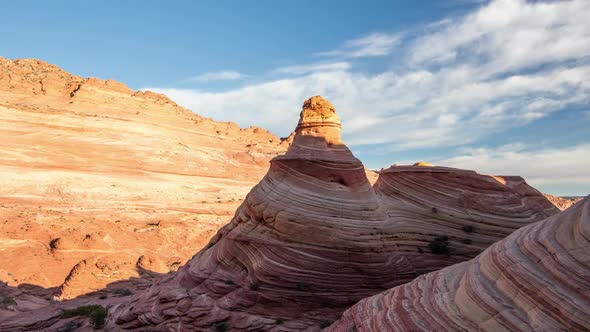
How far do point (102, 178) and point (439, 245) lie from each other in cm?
4371

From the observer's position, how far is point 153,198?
4706 cm

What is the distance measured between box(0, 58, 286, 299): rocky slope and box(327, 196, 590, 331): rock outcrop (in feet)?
65.6

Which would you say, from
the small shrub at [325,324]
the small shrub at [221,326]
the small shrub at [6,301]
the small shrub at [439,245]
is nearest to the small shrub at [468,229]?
the small shrub at [439,245]

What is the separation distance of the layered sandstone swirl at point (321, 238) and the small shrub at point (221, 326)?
0.04 meters

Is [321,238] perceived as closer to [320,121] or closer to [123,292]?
[320,121]

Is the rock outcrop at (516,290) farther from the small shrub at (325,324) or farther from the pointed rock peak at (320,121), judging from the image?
the pointed rock peak at (320,121)

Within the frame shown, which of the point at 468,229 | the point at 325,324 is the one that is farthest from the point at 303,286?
the point at 468,229

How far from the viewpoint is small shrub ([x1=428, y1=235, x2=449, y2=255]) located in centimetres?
1533

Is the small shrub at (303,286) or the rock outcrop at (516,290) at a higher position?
the rock outcrop at (516,290)

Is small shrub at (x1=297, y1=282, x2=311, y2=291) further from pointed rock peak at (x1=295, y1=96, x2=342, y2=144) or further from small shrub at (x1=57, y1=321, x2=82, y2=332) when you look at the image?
small shrub at (x1=57, y1=321, x2=82, y2=332)

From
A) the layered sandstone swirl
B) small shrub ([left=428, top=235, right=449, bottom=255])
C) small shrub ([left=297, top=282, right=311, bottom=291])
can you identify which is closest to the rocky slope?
the layered sandstone swirl

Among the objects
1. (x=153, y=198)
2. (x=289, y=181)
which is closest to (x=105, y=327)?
(x=289, y=181)

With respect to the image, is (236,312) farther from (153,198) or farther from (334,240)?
(153,198)

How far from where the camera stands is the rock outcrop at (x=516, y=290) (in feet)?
20.6
